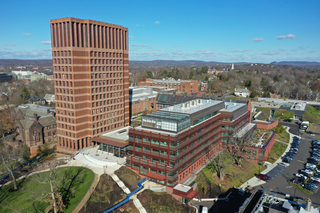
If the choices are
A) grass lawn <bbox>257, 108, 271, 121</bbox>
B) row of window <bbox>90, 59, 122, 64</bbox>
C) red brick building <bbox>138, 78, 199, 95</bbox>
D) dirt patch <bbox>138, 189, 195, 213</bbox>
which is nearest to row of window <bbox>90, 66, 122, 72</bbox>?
row of window <bbox>90, 59, 122, 64</bbox>

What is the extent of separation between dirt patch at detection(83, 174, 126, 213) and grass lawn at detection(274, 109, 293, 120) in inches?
4494

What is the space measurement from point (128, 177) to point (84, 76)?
115 feet

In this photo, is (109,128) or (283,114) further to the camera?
(283,114)

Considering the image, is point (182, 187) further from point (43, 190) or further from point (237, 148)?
point (43, 190)

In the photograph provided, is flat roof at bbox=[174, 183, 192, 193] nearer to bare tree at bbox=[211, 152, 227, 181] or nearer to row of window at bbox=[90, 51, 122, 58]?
bare tree at bbox=[211, 152, 227, 181]

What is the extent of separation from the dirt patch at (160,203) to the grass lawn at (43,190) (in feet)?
47.5

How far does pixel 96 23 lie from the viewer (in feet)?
239

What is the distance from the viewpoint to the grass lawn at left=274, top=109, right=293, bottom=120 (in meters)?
132

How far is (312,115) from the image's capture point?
133 m

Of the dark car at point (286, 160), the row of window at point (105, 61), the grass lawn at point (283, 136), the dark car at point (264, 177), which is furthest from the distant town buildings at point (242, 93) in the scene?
the row of window at point (105, 61)

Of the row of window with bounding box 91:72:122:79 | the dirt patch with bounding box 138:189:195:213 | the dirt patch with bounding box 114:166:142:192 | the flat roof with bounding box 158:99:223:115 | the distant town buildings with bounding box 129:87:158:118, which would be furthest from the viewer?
the distant town buildings with bounding box 129:87:158:118

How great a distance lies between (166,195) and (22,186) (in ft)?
120

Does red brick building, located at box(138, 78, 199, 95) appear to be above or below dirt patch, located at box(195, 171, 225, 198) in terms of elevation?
above

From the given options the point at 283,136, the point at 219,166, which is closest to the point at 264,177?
the point at 219,166
